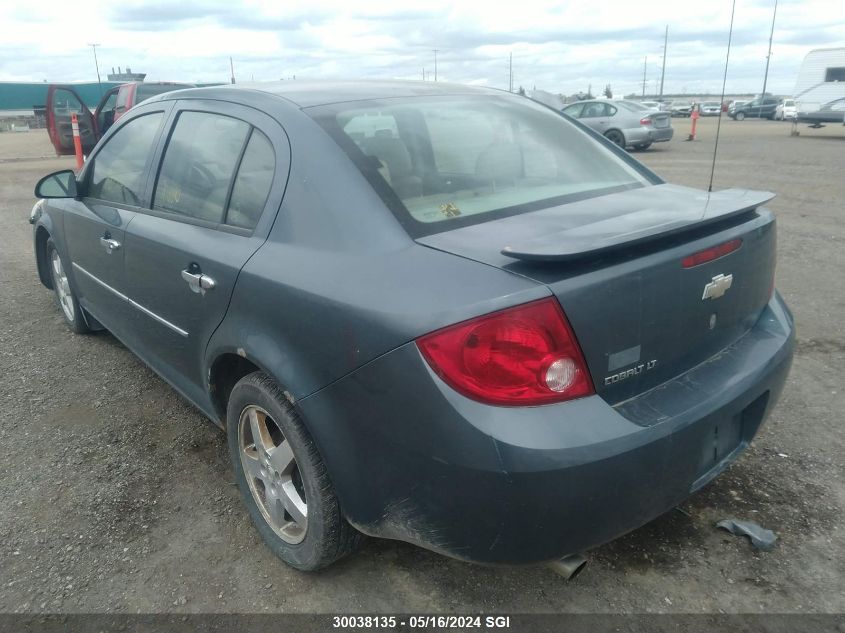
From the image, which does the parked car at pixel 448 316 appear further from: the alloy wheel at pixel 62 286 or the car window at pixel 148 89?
the car window at pixel 148 89

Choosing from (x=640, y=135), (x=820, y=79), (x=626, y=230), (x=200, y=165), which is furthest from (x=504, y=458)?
(x=820, y=79)

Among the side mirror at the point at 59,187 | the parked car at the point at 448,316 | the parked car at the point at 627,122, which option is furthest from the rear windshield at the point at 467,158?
the parked car at the point at 627,122

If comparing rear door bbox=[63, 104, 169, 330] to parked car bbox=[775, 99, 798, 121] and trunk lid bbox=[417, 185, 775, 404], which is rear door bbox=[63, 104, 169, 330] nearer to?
trunk lid bbox=[417, 185, 775, 404]

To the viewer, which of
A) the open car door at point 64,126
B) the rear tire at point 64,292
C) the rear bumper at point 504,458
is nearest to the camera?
the rear bumper at point 504,458

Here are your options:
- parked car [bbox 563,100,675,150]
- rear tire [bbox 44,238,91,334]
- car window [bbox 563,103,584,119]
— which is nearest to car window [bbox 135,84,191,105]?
rear tire [bbox 44,238,91,334]

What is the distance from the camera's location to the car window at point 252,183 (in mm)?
2412

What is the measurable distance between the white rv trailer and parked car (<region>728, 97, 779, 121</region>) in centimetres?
1713

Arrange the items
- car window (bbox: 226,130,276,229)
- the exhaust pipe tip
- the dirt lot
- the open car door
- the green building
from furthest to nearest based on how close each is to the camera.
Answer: the green building, the open car door, car window (bbox: 226,130,276,229), the dirt lot, the exhaust pipe tip

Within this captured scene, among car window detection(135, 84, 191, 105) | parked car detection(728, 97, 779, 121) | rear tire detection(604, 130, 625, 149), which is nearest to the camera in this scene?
car window detection(135, 84, 191, 105)

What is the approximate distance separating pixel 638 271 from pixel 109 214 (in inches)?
108

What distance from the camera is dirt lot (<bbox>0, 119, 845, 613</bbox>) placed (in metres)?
2.27

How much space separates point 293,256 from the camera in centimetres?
217

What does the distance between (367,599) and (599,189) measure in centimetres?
172

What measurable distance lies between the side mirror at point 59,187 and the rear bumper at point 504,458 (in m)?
2.70
